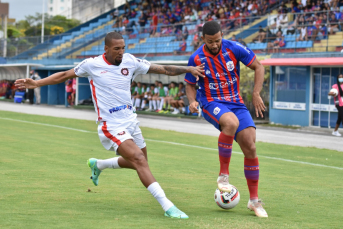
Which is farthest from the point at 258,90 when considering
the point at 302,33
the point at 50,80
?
the point at 302,33

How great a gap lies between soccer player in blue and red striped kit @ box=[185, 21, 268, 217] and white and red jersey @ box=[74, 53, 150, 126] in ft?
2.68

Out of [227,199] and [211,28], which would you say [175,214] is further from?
[211,28]

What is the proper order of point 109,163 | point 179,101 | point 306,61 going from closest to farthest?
point 109,163
point 306,61
point 179,101

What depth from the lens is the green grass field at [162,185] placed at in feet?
18.1

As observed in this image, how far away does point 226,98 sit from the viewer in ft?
21.6

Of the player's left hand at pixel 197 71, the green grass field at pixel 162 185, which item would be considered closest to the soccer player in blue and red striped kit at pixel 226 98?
the player's left hand at pixel 197 71

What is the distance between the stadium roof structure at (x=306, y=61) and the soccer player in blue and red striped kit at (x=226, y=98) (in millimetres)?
15909

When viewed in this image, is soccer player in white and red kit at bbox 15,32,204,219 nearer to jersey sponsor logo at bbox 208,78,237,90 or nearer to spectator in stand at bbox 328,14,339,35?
jersey sponsor logo at bbox 208,78,237,90

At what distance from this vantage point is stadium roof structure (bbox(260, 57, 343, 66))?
856 inches

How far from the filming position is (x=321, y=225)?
547 centimetres

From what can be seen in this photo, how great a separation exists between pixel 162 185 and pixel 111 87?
2.23 metres

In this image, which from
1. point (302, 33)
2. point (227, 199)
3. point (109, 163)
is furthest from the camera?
point (302, 33)

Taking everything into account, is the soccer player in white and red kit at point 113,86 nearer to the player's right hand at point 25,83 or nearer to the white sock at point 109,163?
the player's right hand at point 25,83

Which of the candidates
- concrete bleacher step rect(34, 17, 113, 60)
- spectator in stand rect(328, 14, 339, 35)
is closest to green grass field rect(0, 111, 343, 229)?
spectator in stand rect(328, 14, 339, 35)
